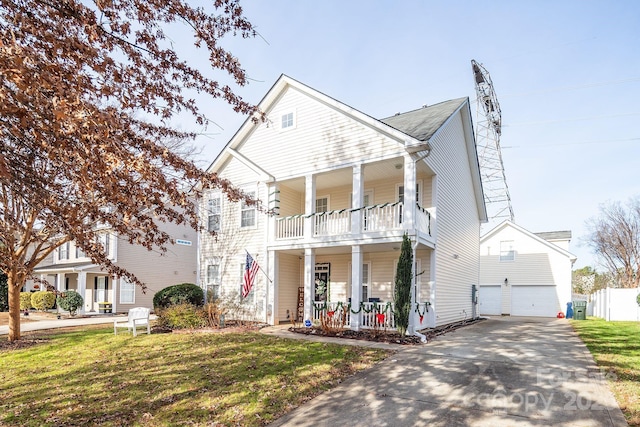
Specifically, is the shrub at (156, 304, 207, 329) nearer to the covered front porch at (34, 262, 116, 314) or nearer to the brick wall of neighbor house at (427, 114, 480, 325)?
the brick wall of neighbor house at (427, 114, 480, 325)

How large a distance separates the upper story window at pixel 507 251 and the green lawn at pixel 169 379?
1966 centimetres

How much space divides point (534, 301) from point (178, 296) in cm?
2090

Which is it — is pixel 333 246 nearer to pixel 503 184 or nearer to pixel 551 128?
pixel 551 128

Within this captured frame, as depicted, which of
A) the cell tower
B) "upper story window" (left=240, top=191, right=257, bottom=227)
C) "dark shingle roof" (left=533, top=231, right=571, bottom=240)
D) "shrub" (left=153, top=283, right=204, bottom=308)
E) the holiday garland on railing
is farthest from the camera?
the cell tower

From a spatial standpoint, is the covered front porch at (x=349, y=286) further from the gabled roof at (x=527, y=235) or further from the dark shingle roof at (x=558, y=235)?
the dark shingle roof at (x=558, y=235)

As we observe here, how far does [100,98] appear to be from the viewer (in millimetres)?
4684

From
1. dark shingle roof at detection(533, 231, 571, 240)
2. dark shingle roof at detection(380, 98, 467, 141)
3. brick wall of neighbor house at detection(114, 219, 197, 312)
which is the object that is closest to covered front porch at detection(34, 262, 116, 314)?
brick wall of neighbor house at detection(114, 219, 197, 312)

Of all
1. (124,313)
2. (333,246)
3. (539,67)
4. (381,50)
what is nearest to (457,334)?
→ (333,246)

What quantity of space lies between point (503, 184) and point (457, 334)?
2598 cm

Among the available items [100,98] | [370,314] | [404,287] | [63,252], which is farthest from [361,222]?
[63,252]

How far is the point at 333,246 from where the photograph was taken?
13461mm

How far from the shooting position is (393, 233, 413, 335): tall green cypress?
1105cm

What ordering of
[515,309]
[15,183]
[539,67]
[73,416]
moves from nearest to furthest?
1. [15,183]
2. [73,416]
3. [539,67]
4. [515,309]

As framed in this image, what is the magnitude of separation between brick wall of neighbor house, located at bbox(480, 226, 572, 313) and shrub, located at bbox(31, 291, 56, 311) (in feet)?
86.9
